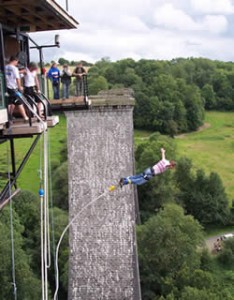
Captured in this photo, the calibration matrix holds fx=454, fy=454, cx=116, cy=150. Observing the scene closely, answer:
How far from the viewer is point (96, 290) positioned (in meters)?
15.0

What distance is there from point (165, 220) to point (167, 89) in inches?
1243

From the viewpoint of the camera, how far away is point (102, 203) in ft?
48.3

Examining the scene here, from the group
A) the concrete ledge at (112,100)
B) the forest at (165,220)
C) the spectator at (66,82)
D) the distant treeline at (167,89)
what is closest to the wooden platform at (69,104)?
the spectator at (66,82)

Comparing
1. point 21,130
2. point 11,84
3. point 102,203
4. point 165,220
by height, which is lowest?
point 165,220

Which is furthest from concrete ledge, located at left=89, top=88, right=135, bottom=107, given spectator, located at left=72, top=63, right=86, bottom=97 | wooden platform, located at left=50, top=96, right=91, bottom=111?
wooden platform, located at left=50, top=96, right=91, bottom=111

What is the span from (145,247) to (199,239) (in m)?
2.77

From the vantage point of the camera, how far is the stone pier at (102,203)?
14.4 m

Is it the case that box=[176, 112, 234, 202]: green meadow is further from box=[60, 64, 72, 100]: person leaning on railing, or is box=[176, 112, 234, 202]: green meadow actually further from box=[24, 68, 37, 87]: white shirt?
box=[24, 68, 37, 87]: white shirt

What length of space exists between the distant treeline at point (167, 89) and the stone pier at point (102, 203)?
28.3m

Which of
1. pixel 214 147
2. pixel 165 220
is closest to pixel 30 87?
pixel 165 220

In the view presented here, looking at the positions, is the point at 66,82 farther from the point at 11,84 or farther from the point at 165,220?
the point at 165,220

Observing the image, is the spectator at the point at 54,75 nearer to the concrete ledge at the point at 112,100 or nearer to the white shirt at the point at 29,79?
the white shirt at the point at 29,79

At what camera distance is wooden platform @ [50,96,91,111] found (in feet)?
27.0

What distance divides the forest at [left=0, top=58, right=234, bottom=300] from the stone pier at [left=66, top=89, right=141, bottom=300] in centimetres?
157
